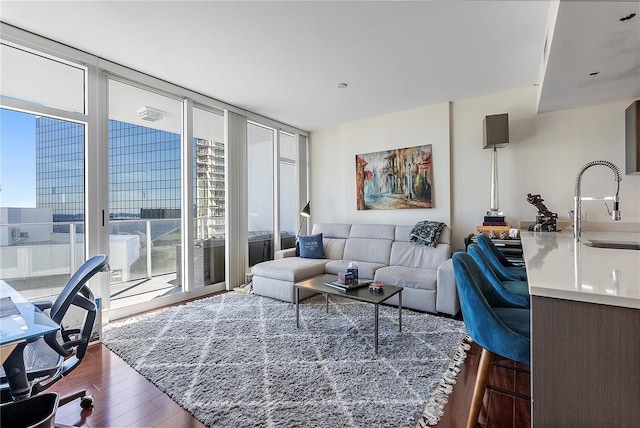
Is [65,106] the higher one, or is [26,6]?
[26,6]

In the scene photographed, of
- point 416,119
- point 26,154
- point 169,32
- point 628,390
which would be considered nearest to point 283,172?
point 416,119

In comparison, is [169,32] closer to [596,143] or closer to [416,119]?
[416,119]

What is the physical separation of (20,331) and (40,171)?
2276 millimetres

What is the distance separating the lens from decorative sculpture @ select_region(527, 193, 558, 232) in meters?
3.22

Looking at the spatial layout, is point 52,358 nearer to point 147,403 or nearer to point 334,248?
point 147,403

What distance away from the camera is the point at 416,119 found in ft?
14.7

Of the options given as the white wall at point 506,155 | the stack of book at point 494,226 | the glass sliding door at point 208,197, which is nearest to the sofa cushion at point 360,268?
the white wall at point 506,155

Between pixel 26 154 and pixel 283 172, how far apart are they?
3.37m

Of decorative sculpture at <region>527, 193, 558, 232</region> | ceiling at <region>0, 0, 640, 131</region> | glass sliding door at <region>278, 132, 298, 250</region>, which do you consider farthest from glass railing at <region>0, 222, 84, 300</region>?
decorative sculpture at <region>527, 193, 558, 232</region>

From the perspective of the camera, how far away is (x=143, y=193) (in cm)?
361

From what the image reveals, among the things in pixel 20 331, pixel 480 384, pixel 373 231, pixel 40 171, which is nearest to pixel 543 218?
pixel 373 231

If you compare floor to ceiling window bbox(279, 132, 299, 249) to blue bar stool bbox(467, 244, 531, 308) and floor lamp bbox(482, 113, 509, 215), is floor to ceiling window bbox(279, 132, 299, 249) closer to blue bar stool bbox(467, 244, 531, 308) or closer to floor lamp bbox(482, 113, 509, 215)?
floor lamp bbox(482, 113, 509, 215)

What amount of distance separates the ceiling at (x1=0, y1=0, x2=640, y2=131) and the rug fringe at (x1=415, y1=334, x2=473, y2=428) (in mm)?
2333

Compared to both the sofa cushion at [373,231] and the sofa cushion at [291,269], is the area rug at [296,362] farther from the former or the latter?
the sofa cushion at [373,231]
